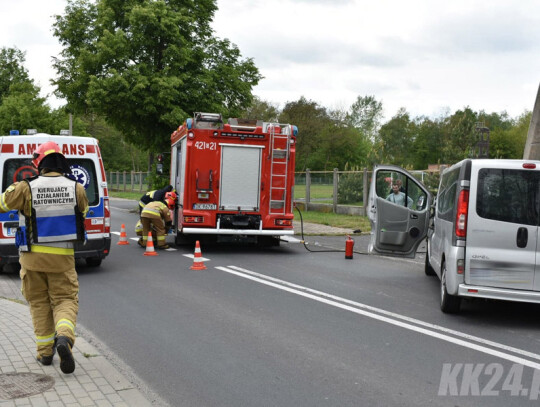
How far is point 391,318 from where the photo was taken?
288 inches

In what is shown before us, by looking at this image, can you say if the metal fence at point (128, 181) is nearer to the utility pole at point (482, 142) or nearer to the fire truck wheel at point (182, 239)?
the utility pole at point (482, 142)

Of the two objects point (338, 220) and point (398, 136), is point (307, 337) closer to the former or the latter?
point (338, 220)

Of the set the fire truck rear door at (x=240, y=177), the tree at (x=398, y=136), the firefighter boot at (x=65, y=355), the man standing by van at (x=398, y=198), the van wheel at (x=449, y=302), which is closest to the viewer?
the firefighter boot at (x=65, y=355)

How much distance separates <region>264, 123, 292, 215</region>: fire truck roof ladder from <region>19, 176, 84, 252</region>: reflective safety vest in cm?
835

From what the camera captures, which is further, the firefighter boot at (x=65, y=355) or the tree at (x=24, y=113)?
the tree at (x=24, y=113)

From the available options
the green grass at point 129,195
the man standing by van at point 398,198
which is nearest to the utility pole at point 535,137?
the man standing by van at point 398,198

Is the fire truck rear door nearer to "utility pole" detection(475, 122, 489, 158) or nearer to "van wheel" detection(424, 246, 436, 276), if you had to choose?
"van wheel" detection(424, 246, 436, 276)

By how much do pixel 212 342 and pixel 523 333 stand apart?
3.47 meters

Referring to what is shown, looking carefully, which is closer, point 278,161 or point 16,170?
point 16,170

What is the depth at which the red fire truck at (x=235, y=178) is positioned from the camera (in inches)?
516

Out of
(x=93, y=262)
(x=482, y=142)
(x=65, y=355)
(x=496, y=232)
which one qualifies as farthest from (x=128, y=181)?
(x=65, y=355)

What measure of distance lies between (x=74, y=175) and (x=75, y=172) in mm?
59

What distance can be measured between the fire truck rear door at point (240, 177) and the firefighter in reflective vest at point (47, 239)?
801 cm

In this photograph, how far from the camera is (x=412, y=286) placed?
31.7ft
